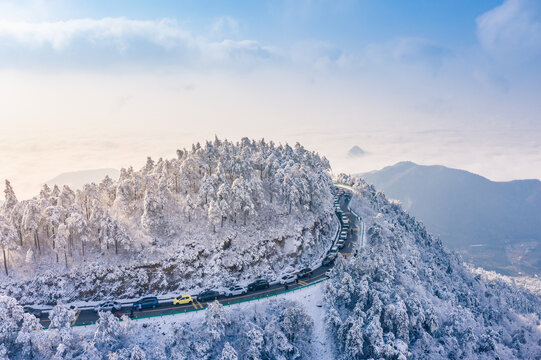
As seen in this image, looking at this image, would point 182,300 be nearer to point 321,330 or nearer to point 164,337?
point 164,337

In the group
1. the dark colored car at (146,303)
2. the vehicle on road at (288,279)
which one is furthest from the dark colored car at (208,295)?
the vehicle on road at (288,279)

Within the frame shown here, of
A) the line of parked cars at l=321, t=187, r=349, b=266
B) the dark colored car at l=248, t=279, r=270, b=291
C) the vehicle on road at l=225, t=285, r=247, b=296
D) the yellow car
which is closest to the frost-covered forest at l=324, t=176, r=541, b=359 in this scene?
the line of parked cars at l=321, t=187, r=349, b=266

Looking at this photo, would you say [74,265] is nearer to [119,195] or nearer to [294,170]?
[119,195]

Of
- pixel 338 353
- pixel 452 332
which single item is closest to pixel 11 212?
pixel 338 353

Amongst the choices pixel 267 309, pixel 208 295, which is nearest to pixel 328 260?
pixel 267 309

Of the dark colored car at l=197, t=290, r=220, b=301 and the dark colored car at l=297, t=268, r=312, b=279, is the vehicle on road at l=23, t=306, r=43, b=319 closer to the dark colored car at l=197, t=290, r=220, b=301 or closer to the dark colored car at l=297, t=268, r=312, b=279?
the dark colored car at l=197, t=290, r=220, b=301
